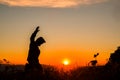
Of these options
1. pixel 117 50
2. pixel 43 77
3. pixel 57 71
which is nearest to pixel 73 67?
pixel 57 71

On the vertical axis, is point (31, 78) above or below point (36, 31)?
below

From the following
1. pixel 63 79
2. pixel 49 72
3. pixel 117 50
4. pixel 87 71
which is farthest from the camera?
pixel 117 50

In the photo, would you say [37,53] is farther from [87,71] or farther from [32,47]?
[87,71]

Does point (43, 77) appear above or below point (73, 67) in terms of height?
below

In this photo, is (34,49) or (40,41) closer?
(40,41)

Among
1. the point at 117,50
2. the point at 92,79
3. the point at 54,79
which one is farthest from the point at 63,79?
the point at 117,50

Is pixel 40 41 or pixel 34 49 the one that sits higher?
pixel 40 41

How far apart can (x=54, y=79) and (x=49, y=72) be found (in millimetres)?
1230

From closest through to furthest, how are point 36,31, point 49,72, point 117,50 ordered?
point 49,72
point 36,31
point 117,50

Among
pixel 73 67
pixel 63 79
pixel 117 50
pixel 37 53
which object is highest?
pixel 117 50

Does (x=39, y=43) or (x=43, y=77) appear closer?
(x=43, y=77)

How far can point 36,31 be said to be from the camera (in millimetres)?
19938

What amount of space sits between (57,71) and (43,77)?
1679mm

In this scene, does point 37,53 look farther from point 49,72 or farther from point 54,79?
point 54,79
